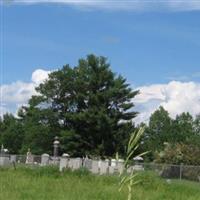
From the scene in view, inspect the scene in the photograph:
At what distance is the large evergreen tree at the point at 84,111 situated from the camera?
8169cm

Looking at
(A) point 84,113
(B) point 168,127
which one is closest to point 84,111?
(A) point 84,113

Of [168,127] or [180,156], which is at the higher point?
[168,127]

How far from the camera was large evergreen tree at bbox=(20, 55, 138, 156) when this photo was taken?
81688 mm

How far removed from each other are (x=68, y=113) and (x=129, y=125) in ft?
28.4

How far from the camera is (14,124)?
122m

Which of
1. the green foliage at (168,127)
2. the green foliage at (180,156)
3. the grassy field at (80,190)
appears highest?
the green foliage at (168,127)

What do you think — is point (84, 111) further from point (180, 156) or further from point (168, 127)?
point (168, 127)

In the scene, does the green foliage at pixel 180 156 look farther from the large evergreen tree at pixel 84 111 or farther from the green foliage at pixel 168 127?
the green foliage at pixel 168 127

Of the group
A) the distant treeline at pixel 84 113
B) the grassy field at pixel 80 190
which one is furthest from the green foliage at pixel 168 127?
the grassy field at pixel 80 190

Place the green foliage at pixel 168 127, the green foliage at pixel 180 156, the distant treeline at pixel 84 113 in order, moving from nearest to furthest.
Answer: the green foliage at pixel 180 156, the distant treeline at pixel 84 113, the green foliage at pixel 168 127

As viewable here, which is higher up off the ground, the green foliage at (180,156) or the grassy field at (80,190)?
the green foliage at (180,156)

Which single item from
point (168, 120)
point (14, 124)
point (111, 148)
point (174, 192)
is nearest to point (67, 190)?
point (174, 192)

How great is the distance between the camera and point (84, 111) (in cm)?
8344

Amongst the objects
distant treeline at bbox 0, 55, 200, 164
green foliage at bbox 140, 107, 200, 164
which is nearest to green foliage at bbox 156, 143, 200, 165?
distant treeline at bbox 0, 55, 200, 164
